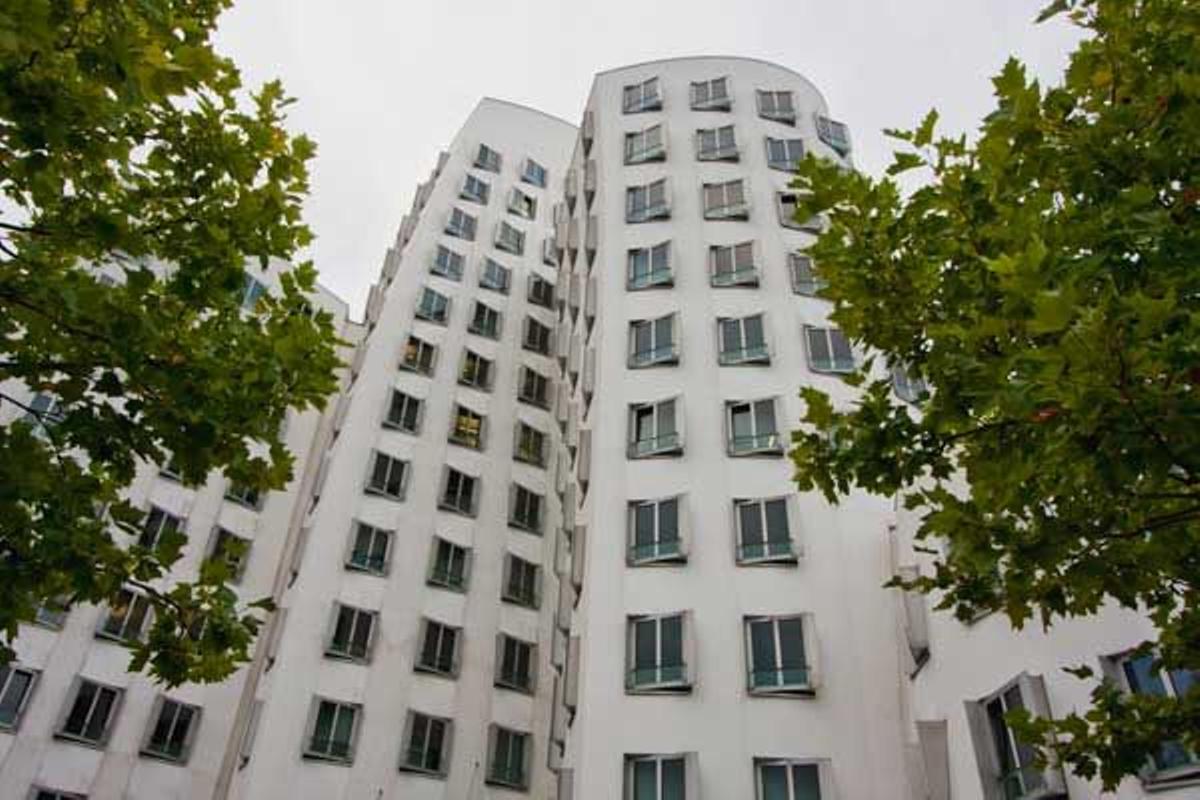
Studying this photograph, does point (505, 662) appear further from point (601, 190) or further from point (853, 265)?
point (853, 265)

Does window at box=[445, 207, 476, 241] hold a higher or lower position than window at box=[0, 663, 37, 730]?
higher

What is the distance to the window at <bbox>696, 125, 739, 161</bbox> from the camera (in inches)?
1235

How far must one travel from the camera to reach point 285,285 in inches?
301

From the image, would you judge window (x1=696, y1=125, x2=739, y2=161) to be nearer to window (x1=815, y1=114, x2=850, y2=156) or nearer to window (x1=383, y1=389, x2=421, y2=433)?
window (x1=815, y1=114, x2=850, y2=156)

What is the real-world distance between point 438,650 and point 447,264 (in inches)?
693

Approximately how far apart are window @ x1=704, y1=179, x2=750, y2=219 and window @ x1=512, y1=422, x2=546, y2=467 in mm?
11057

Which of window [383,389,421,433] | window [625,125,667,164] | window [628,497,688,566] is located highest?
window [625,125,667,164]

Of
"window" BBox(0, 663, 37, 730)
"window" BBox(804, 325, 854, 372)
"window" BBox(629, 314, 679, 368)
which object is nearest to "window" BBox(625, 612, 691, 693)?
"window" BBox(629, 314, 679, 368)

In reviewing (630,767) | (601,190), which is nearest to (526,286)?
(601,190)

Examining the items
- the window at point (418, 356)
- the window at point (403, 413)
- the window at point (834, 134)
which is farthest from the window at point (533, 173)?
the window at point (403, 413)

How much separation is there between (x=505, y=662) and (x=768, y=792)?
11.7 meters

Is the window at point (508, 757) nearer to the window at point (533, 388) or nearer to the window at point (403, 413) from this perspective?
the window at point (403, 413)

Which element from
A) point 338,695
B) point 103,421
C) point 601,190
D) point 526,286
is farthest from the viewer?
point 526,286

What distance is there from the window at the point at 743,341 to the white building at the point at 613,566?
8 centimetres
